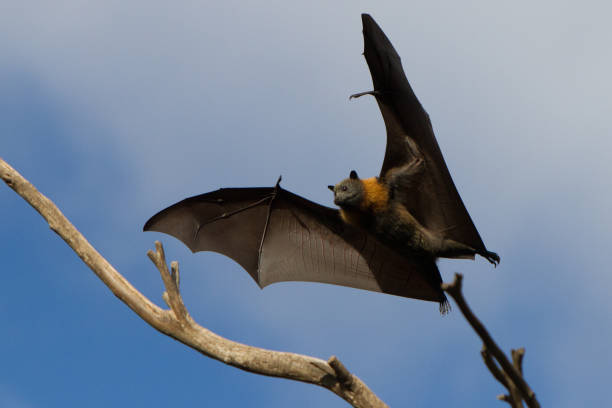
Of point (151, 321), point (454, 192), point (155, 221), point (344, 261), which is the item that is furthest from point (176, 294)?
point (454, 192)

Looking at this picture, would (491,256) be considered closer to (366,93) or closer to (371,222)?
(371,222)

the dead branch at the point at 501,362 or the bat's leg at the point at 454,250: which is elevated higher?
the bat's leg at the point at 454,250

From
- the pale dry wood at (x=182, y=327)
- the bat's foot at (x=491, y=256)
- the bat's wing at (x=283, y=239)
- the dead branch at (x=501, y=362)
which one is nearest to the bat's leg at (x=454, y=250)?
the bat's foot at (x=491, y=256)

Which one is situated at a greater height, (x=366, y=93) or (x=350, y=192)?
(x=366, y=93)

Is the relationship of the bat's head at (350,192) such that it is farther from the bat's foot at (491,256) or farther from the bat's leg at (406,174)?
the bat's foot at (491,256)

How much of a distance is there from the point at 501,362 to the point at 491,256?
7.22ft

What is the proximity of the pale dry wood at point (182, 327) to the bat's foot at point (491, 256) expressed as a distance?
1914 mm

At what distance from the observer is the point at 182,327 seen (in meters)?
6.37

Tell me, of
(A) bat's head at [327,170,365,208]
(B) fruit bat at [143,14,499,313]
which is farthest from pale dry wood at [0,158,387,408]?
(A) bat's head at [327,170,365,208]

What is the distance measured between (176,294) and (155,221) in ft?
4.48

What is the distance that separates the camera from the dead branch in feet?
13.8

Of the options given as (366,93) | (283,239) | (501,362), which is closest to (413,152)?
(366,93)

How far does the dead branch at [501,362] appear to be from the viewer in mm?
4199

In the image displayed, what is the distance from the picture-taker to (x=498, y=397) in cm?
483
